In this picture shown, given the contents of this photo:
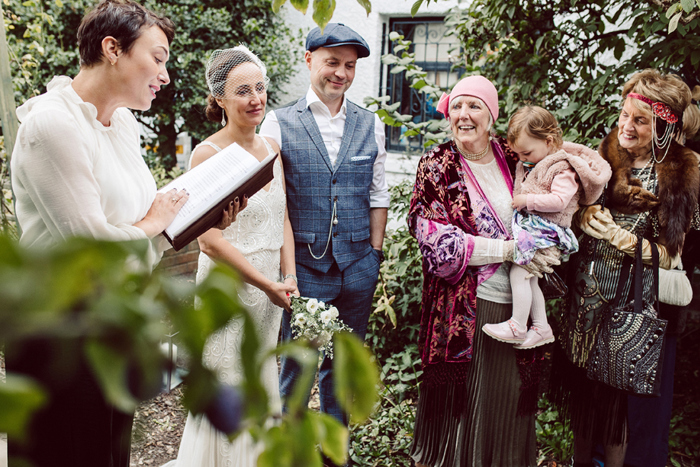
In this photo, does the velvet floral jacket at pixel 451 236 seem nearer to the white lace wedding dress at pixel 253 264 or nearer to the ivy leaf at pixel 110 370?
the white lace wedding dress at pixel 253 264

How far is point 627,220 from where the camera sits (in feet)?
8.07

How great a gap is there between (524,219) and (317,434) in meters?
2.15

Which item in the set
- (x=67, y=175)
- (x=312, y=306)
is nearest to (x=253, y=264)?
(x=312, y=306)

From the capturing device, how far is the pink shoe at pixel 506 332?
2.35 meters

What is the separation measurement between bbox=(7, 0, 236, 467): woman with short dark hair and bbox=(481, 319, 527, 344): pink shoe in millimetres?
1422

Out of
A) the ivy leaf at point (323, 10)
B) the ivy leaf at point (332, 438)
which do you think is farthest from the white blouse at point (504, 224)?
the ivy leaf at point (332, 438)

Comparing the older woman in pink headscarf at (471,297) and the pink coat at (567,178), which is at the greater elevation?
the pink coat at (567,178)

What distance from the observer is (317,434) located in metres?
0.39

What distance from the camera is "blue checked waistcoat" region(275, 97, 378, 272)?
2.55m

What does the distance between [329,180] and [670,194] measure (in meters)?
1.54

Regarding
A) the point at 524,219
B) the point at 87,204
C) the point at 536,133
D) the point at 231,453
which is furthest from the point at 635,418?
the point at 87,204

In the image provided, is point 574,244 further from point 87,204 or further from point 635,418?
→ point 87,204

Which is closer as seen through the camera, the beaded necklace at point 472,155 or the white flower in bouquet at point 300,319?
the white flower in bouquet at point 300,319

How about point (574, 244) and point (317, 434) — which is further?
point (574, 244)
